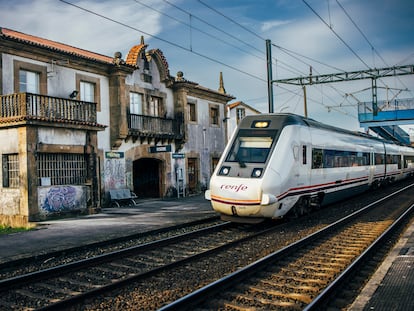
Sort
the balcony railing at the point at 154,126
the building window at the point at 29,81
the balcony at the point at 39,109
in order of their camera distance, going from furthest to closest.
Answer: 1. the balcony railing at the point at 154,126
2. the building window at the point at 29,81
3. the balcony at the point at 39,109

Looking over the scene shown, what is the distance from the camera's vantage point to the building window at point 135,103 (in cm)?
2241

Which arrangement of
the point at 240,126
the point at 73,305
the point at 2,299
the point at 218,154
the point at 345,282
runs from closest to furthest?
the point at 73,305, the point at 2,299, the point at 345,282, the point at 240,126, the point at 218,154

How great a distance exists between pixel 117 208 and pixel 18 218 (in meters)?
4.90

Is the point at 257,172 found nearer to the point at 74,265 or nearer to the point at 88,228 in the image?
the point at 88,228

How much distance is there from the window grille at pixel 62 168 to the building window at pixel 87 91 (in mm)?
3637

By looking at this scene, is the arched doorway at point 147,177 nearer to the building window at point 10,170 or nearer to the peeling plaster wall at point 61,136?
the peeling plaster wall at point 61,136

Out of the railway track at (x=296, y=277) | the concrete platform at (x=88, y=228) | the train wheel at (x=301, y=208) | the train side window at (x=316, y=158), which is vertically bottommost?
the railway track at (x=296, y=277)

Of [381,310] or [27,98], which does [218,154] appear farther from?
[381,310]

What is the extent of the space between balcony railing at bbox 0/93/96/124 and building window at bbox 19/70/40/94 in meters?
1.66

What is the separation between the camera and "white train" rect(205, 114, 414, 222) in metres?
11.5

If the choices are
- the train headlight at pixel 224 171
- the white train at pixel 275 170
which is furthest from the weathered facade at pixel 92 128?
the train headlight at pixel 224 171

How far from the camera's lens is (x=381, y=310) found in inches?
210

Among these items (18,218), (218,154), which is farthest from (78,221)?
(218,154)

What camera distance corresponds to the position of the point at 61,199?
1612 centimetres
